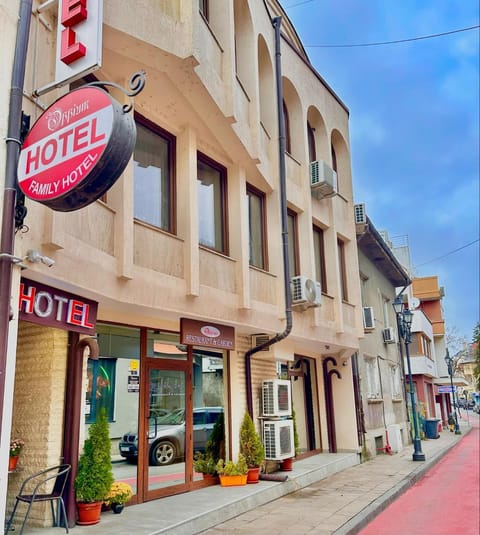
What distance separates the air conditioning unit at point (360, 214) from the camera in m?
16.5

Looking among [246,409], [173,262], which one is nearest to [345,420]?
[246,409]

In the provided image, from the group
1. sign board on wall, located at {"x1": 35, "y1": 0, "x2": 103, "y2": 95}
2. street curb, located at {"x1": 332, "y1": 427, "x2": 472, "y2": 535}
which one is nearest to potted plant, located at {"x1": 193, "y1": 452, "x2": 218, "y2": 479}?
street curb, located at {"x1": 332, "y1": 427, "x2": 472, "y2": 535}

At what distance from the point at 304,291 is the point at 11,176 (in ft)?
24.8

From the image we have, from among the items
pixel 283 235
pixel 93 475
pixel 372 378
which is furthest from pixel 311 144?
pixel 93 475

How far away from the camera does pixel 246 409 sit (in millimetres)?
10648

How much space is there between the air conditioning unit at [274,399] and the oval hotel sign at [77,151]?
7.40 metres

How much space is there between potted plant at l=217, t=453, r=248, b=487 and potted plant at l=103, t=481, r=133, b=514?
8.33 feet

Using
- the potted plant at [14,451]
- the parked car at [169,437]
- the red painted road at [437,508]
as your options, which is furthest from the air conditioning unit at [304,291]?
the potted plant at [14,451]

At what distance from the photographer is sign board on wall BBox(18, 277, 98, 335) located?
221 inches

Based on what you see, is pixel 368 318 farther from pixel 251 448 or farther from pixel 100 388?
pixel 100 388

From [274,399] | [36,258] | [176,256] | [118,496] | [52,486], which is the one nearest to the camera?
[36,258]

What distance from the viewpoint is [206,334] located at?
901 centimetres

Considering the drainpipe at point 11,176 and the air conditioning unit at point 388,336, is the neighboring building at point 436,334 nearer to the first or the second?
the air conditioning unit at point 388,336

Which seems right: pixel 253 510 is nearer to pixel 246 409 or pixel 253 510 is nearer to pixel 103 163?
pixel 246 409
